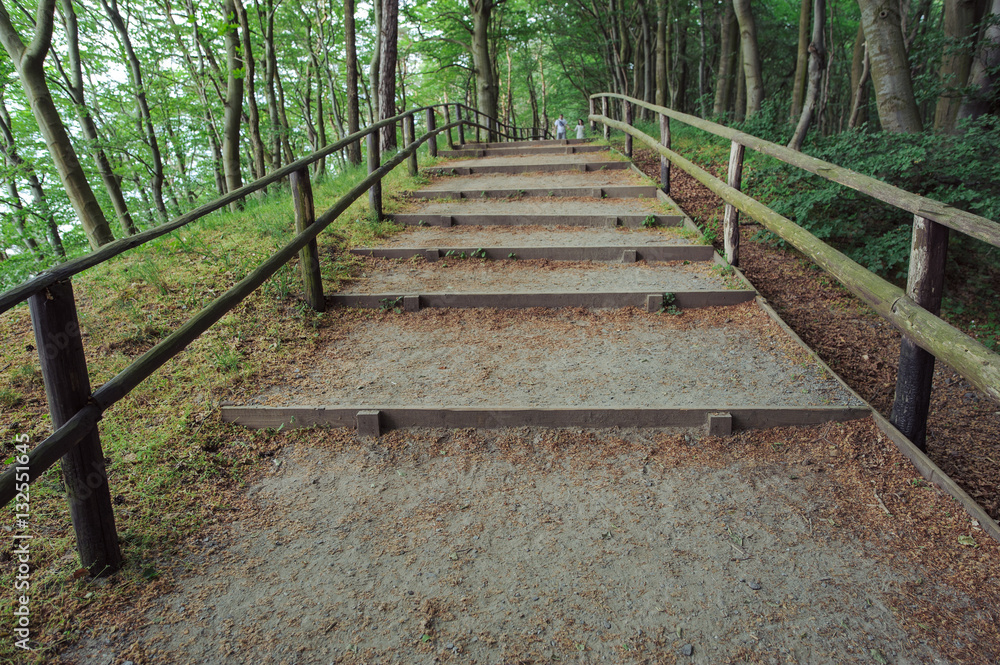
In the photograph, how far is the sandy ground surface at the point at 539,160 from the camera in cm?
1020

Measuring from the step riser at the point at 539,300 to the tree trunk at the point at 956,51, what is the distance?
5.24 metres

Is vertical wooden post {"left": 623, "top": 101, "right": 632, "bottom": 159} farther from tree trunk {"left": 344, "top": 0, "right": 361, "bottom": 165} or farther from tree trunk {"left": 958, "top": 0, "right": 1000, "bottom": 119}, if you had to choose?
tree trunk {"left": 344, "top": 0, "right": 361, "bottom": 165}

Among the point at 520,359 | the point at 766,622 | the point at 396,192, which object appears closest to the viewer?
the point at 766,622

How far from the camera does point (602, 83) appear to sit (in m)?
31.7

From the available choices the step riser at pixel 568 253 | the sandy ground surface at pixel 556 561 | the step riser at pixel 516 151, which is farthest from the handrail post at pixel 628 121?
the sandy ground surface at pixel 556 561

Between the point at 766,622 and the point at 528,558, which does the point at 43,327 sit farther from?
the point at 766,622

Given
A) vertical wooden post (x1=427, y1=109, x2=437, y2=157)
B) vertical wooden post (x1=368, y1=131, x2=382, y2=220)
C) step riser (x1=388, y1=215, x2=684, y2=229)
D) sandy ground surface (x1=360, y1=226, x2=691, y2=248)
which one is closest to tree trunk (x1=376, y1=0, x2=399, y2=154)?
vertical wooden post (x1=427, y1=109, x2=437, y2=157)

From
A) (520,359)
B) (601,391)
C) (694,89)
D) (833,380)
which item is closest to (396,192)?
(520,359)

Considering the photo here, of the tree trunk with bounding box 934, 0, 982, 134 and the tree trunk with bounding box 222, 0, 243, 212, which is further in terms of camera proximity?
the tree trunk with bounding box 222, 0, 243, 212

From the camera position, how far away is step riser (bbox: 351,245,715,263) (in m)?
5.84

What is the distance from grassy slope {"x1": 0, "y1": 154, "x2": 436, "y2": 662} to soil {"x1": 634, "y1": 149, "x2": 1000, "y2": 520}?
12.7 ft

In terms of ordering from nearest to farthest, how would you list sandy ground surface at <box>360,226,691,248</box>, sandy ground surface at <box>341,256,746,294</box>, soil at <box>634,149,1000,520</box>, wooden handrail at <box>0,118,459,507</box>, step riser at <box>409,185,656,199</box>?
1. wooden handrail at <box>0,118,459,507</box>
2. soil at <box>634,149,1000,520</box>
3. sandy ground surface at <box>341,256,746,294</box>
4. sandy ground surface at <box>360,226,691,248</box>
5. step riser at <box>409,185,656,199</box>

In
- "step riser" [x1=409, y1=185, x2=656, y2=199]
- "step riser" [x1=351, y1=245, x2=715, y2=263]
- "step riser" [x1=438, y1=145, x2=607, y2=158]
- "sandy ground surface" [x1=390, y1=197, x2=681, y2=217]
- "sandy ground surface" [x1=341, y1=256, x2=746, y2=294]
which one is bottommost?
"sandy ground surface" [x1=341, y1=256, x2=746, y2=294]

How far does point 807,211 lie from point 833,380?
8.73ft
